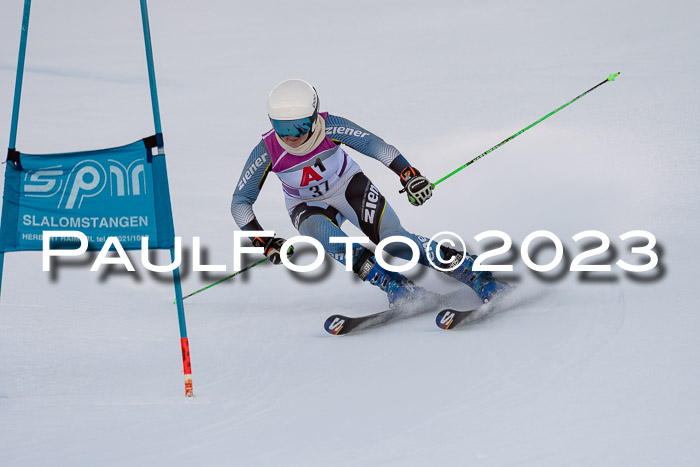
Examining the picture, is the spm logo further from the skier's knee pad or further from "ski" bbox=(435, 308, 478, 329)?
"ski" bbox=(435, 308, 478, 329)

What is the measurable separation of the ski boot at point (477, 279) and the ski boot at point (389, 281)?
0.74 ft

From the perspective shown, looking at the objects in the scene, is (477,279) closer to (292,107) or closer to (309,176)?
(309,176)

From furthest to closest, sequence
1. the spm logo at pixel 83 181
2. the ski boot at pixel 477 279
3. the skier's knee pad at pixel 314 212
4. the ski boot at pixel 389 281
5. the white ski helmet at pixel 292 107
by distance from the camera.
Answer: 1. the skier's knee pad at pixel 314 212
2. the ski boot at pixel 389 281
3. the ski boot at pixel 477 279
4. the white ski helmet at pixel 292 107
5. the spm logo at pixel 83 181

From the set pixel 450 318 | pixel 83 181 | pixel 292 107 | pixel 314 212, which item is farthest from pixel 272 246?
pixel 83 181

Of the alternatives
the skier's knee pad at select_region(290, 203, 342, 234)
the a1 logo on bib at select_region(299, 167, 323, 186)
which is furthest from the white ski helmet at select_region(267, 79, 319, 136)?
the skier's knee pad at select_region(290, 203, 342, 234)

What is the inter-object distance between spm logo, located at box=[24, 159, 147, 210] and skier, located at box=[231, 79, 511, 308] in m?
1.00

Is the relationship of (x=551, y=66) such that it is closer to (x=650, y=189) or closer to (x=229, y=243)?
(x=650, y=189)

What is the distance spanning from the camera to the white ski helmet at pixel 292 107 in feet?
14.8

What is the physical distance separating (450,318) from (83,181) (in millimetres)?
1850

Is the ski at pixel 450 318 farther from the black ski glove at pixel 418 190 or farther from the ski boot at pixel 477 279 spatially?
the black ski glove at pixel 418 190

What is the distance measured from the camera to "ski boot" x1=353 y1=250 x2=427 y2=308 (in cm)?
478

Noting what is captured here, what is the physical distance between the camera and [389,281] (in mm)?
4824

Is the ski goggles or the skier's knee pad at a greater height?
the ski goggles

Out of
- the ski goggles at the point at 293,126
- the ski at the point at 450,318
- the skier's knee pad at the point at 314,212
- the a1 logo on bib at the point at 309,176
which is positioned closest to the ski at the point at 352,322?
the ski at the point at 450,318
